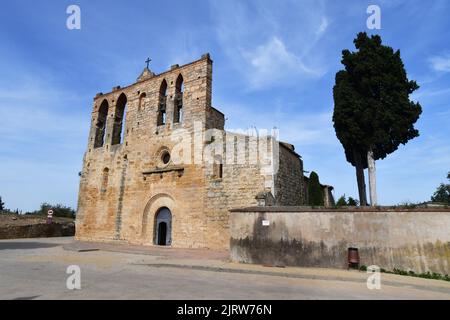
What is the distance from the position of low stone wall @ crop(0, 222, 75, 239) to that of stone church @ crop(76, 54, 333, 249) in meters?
5.96

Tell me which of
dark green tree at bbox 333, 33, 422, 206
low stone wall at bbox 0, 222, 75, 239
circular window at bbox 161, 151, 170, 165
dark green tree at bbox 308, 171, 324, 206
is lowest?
low stone wall at bbox 0, 222, 75, 239

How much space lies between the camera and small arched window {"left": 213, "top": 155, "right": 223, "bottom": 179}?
13297 millimetres

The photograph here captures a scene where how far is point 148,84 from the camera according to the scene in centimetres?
1752

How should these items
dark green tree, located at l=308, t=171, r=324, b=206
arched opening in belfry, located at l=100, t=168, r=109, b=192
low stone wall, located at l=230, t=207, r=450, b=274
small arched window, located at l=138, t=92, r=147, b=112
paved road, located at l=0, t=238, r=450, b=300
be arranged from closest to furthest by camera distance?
paved road, located at l=0, t=238, r=450, b=300, low stone wall, located at l=230, t=207, r=450, b=274, dark green tree, located at l=308, t=171, r=324, b=206, small arched window, located at l=138, t=92, r=147, b=112, arched opening in belfry, located at l=100, t=168, r=109, b=192

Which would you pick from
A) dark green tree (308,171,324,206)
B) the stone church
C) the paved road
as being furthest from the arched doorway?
dark green tree (308,171,324,206)

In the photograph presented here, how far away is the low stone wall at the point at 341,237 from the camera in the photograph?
7.05 metres

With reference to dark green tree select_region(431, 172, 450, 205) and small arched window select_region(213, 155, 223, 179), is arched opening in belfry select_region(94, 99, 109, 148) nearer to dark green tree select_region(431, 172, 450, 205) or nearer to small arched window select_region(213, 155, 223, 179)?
small arched window select_region(213, 155, 223, 179)

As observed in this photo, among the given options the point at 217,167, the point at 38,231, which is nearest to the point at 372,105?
the point at 217,167

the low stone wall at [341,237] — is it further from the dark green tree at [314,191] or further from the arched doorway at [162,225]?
the dark green tree at [314,191]

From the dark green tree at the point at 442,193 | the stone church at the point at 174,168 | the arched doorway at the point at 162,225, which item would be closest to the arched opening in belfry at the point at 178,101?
the stone church at the point at 174,168

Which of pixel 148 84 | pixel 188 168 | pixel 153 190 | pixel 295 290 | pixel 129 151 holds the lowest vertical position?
pixel 295 290

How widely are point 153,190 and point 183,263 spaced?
24.4ft
